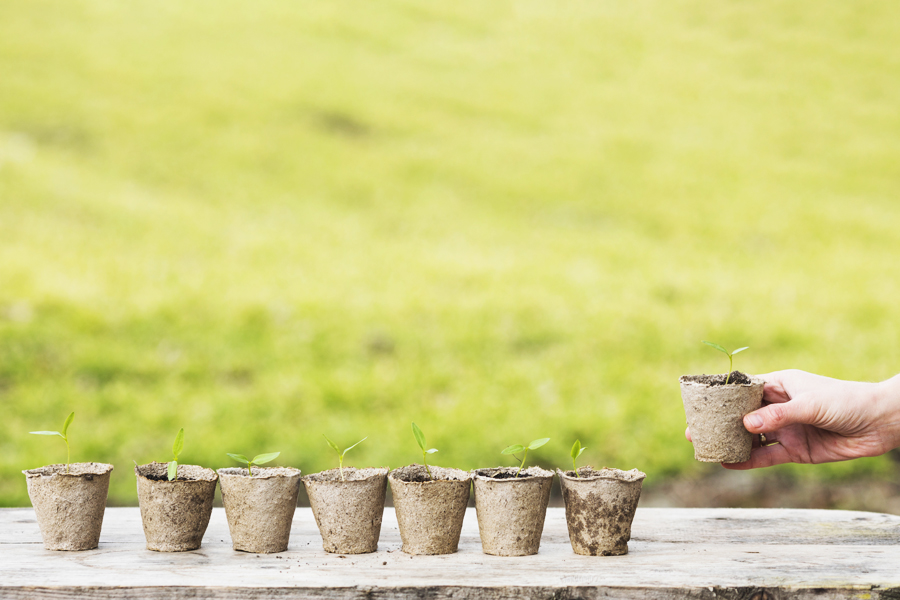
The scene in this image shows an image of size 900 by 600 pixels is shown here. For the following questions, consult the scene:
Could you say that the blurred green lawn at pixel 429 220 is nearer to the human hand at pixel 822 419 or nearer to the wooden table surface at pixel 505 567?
the human hand at pixel 822 419

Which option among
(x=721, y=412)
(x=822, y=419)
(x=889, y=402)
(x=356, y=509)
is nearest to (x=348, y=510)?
(x=356, y=509)

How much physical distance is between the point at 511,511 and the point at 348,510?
0.41 metres

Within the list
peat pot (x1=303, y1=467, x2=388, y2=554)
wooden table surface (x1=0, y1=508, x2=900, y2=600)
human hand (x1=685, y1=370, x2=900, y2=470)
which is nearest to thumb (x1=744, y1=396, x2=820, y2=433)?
human hand (x1=685, y1=370, x2=900, y2=470)

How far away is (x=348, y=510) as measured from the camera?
1937 millimetres

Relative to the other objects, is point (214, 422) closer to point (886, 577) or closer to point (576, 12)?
point (886, 577)

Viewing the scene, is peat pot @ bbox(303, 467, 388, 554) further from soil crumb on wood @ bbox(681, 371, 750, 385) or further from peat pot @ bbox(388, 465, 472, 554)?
soil crumb on wood @ bbox(681, 371, 750, 385)

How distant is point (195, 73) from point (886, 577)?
13519 millimetres

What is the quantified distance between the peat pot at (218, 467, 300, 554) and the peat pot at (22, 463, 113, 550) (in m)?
0.34

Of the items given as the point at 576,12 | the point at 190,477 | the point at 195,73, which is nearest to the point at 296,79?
the point at 195,73

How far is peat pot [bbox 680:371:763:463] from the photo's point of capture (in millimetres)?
1986

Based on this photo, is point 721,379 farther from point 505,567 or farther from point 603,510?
point 505,567

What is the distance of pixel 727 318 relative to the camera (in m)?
6.60

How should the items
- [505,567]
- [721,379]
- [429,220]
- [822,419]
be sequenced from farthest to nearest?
[429,220] → [822,419] → [721,379] → [505,567]

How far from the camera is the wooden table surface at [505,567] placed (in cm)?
165
